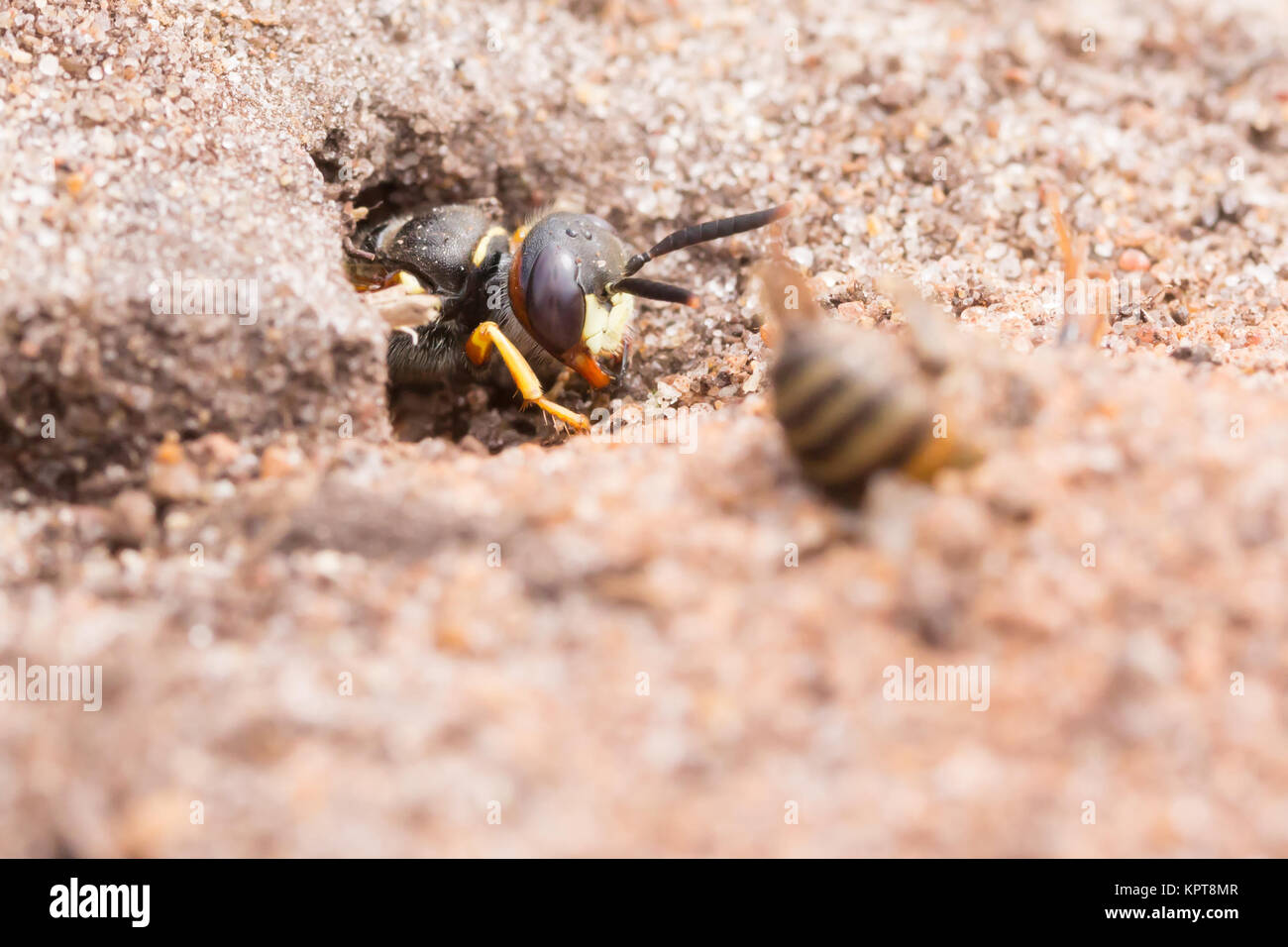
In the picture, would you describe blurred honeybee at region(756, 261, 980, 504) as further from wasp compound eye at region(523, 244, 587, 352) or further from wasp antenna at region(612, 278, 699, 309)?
wasp compound eye at region(523, 244, 587, 352)

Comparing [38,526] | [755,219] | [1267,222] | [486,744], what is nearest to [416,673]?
[486,744]

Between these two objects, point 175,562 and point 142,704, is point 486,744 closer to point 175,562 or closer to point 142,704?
point 142,704

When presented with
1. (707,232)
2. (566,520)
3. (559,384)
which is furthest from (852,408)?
(559,384)

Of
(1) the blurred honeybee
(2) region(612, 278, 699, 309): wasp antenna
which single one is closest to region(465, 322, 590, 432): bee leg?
(2) region(612, 278, 699, 309): wasp antenna

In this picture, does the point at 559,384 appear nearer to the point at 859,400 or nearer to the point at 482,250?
the point at 482,250

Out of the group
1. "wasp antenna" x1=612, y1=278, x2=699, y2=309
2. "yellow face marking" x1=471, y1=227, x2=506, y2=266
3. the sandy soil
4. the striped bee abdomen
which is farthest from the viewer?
"yellow face marking" x1=471, y1=227, x2=506, y2=266
